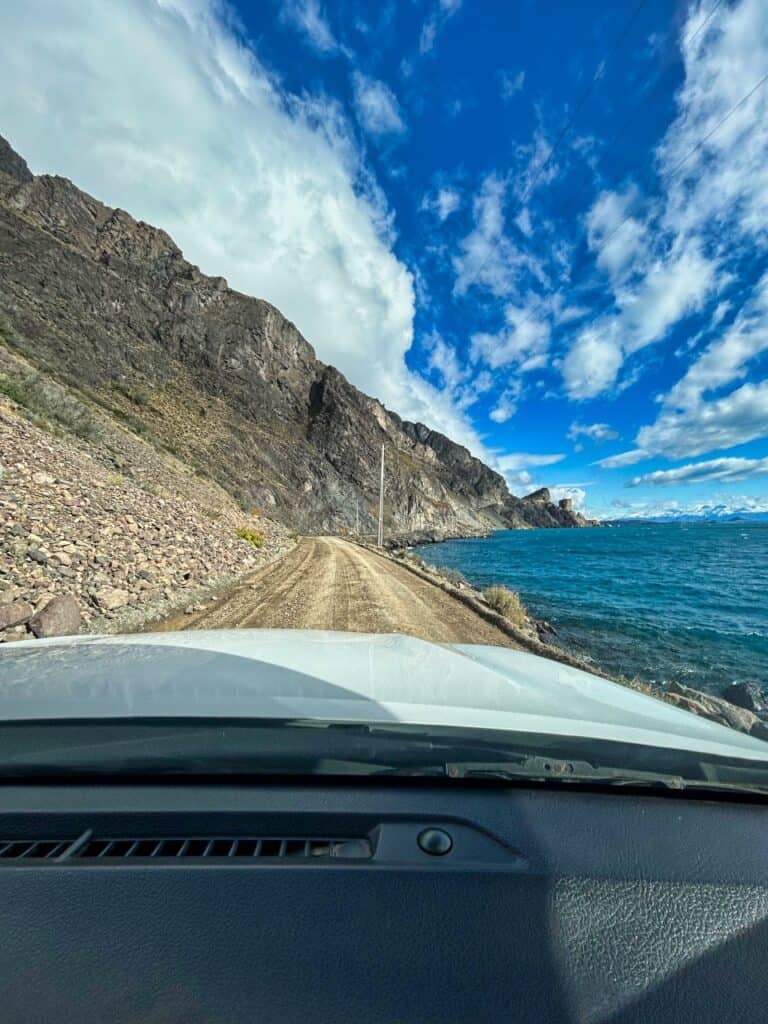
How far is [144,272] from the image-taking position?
57906 mm

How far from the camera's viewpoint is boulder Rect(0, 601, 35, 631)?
470 cm

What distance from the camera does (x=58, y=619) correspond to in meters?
5.00

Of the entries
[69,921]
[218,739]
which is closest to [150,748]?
[218,739]

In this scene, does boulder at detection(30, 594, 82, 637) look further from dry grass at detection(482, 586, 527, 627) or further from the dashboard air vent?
dry grass at detection(482, 586, 527, 627)

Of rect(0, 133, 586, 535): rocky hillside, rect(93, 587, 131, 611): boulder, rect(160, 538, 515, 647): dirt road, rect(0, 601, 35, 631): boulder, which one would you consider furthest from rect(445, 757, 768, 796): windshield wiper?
rect(0, 133, 586, 535): rocky hillside

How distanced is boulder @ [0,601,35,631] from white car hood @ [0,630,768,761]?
2782mm

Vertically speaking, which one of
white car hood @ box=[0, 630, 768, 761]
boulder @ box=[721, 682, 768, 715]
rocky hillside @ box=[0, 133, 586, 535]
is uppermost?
rocky hillside @ box=[0, 133, 586, 535]

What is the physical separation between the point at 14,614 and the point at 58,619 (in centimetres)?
42

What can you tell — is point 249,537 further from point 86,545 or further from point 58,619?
point 58,619

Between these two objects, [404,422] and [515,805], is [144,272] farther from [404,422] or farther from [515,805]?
[404,422]

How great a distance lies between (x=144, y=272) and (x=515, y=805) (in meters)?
74.3

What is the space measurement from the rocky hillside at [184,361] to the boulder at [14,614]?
2173cm

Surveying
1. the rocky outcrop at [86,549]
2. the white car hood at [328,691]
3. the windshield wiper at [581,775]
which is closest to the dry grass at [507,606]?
the rocky outcrop at [86,549]

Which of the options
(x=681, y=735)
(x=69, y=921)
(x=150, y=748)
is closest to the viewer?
(x=69, y=921)
